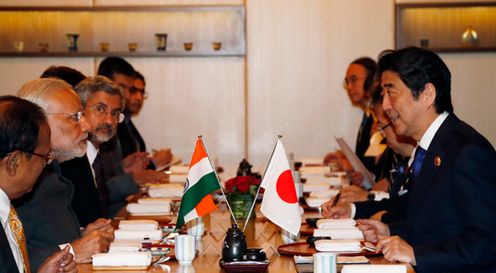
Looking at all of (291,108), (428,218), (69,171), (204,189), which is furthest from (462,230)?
(291,108)

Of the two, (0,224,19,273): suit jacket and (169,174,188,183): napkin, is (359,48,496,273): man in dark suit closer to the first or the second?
(0,224,19,273): suit jacket

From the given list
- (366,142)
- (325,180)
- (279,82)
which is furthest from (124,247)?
(279,82)

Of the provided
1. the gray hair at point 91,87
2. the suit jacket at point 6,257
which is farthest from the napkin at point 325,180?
the suit jacket at point 6,257

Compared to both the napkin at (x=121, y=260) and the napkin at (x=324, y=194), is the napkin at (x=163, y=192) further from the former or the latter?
the napkin at (x=121, y=260)

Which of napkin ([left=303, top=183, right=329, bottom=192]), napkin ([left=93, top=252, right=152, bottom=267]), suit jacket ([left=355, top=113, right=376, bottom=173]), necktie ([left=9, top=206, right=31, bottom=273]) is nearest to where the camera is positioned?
necktie ([left=9, top=206, right=31, bottom=273])

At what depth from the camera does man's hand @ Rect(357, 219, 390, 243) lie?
3508mm

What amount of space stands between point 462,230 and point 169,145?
5158 mm

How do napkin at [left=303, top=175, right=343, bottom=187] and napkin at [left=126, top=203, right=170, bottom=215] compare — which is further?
napkin at [left=303, top=175, right=343, bottom=187]

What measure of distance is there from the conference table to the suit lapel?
32 centimetres

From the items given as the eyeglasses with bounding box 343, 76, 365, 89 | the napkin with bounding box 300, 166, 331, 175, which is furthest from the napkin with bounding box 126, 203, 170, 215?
the eyeglasses with bounding box 343, 76, 365, 89

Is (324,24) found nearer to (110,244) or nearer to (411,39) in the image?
(411,39)

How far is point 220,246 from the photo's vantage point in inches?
140

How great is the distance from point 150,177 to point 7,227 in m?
3.26

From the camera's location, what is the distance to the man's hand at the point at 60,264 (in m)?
2.94
